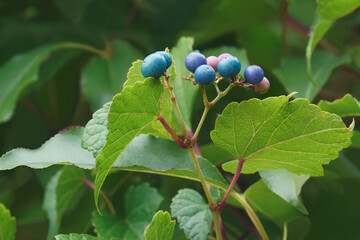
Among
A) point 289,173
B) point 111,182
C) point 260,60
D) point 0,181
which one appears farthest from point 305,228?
point 0,181

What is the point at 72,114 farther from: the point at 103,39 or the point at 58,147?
the point at 58,147

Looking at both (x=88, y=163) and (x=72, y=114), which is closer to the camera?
(x=88, y=163)

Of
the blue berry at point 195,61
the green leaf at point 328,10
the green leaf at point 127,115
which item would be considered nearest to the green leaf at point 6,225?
the green leaf at point 127,115

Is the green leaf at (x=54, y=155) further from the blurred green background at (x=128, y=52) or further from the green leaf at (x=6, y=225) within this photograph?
the blurred green background at (x=128, y=52)

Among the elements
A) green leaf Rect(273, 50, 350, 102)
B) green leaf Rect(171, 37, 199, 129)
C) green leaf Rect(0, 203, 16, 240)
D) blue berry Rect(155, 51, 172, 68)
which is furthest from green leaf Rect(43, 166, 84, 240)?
green leaf Rect(273, 50, 350, 102)

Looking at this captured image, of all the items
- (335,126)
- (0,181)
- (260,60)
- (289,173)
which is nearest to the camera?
(335,126)
